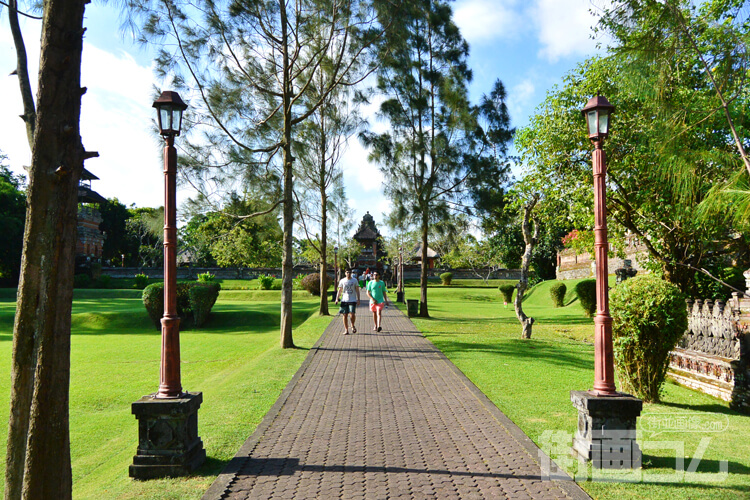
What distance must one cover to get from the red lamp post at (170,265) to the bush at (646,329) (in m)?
5.35

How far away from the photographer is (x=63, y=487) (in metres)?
3.07

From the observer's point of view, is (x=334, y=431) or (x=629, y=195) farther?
(x=629, y=195)

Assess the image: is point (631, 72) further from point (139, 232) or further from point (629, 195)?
point (139, 232)

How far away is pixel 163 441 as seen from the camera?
418 cm

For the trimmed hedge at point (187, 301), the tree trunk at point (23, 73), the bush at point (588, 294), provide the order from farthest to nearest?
the bush at point (588, 294)
the trimmed hedge at point (187, 301)
the tree trunk at point (23, 73)

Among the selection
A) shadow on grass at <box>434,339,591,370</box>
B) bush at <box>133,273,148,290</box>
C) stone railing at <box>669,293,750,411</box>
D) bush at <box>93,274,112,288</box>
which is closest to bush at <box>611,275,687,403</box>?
stone railing at <box>669,293,750,411</box>

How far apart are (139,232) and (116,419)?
5244 cm

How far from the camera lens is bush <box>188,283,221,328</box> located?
1792cm

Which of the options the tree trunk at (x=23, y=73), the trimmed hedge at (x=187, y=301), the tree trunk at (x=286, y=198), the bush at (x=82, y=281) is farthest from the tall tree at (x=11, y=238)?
the tree trunk at (x=23, y=73)

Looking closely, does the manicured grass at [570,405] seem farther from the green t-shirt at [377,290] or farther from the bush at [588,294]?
the bush at [588,294]

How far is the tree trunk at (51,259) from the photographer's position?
3.00m

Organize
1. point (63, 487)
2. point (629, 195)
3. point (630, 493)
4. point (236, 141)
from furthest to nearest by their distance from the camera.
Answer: point (629, 195)
point (236, 141)
point (630, 493)
point (63, 487)

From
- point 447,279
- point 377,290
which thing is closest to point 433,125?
point 377,290

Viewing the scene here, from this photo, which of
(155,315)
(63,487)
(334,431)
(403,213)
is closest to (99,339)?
(155,315)
